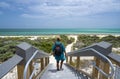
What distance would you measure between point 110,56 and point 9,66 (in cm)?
188

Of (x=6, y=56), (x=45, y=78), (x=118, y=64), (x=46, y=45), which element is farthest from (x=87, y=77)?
(x=46, y=45)

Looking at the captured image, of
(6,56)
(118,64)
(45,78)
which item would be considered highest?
(118,64)

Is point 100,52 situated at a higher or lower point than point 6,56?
higher

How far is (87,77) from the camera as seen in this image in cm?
502

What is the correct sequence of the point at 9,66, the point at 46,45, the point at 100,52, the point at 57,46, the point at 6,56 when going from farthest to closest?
the point at 46,45 < the point at 6,56 < the point at 57,46 < the point at 100,52 < the point at 9,66

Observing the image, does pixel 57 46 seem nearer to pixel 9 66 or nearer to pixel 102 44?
pixel 102 44

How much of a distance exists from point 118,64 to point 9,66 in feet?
5.72

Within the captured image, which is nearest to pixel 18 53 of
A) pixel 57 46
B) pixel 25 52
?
pixel 25 52

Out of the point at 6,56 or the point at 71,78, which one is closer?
the point at 71,78

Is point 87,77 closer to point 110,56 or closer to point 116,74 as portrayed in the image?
point 110,56

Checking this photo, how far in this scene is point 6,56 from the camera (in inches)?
631

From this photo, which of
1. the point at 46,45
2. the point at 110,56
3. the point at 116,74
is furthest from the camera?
the point at 46,45

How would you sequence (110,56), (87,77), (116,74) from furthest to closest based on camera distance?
Answer: (87,77) → (110,56) → (116,74)

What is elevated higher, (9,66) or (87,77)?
(9,66)
